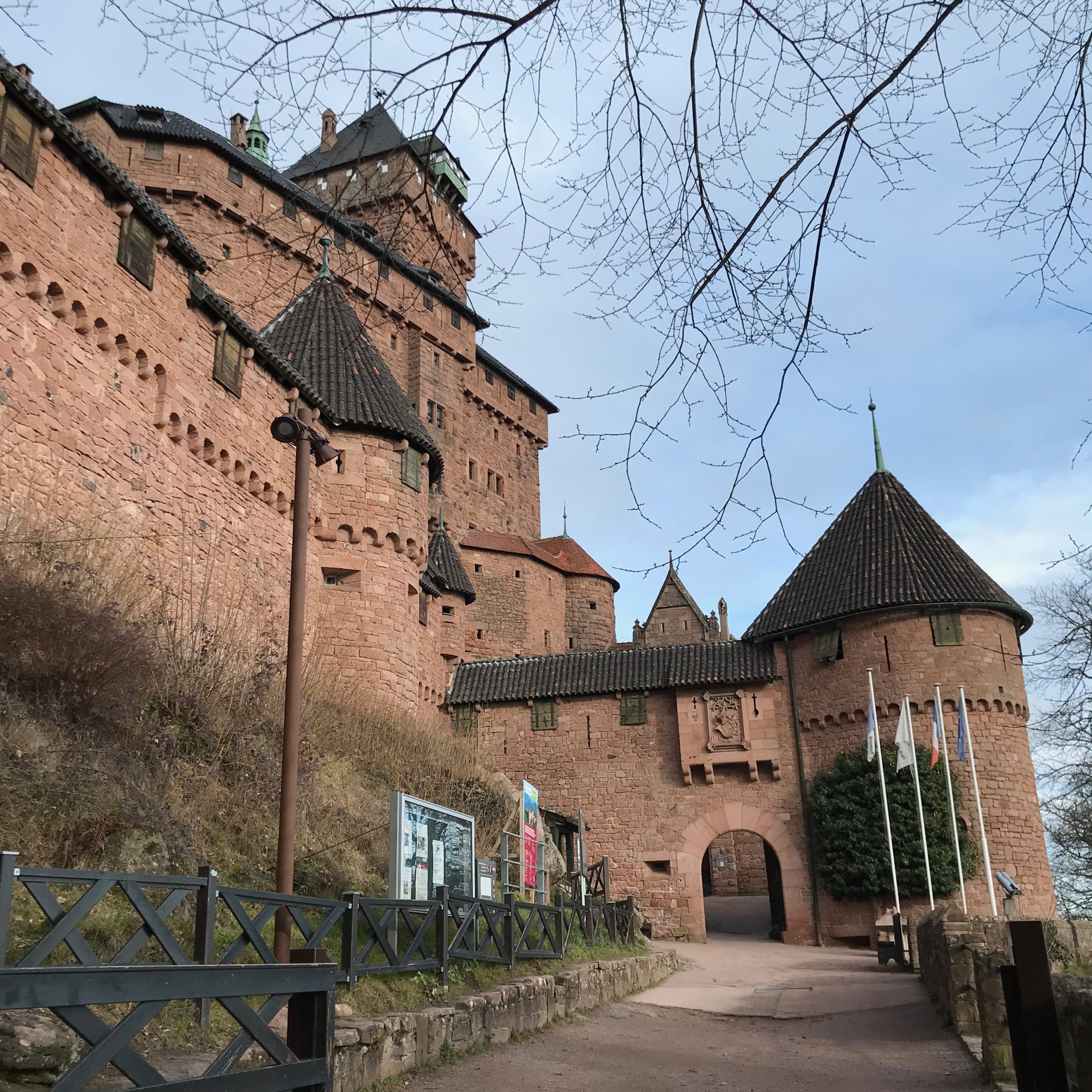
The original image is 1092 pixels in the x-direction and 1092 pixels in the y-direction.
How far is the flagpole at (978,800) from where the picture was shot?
17609mm

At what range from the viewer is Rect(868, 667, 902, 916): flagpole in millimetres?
18812

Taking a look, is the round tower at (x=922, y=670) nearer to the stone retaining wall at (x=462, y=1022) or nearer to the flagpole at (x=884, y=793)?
the flagpole at (x=884, y=793)

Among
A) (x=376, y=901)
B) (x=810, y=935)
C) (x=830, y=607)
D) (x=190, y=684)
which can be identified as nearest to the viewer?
(x=376, y=901)

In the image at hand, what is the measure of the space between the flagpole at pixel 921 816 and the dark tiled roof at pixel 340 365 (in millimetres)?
10014

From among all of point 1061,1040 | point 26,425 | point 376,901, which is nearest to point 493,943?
point 376,901

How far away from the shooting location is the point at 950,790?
19.4 meters

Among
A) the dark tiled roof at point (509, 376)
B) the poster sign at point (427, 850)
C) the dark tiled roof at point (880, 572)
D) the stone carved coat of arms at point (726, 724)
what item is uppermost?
the dark tiled roof at point (509, 376)

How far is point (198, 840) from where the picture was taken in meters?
8.09

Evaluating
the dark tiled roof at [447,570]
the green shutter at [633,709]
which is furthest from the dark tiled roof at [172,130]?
the green shutter at [633,709]

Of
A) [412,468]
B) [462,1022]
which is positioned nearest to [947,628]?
[412,468]

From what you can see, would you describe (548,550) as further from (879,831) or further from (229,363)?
(229,363)

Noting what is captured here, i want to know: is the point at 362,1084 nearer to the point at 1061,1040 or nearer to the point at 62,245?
the point at 1061,1040

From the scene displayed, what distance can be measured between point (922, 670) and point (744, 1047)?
13196 millimetres

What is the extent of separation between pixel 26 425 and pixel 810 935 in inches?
653
